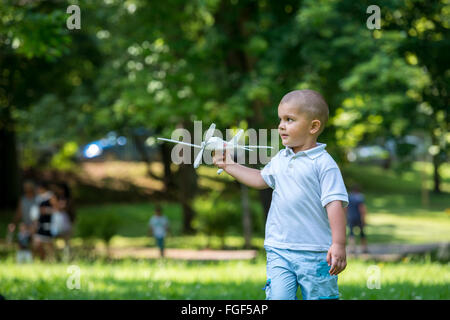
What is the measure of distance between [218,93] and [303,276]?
10159mm

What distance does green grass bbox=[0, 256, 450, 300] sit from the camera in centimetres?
629

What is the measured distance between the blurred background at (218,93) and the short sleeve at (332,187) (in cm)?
237

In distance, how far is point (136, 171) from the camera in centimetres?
3856

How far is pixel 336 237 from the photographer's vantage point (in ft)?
12.0

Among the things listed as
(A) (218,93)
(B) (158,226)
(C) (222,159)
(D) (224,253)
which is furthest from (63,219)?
(C) (222,159)

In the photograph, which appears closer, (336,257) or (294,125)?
(336,257)

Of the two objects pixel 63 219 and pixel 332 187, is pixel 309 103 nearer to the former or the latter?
pixel 332 187

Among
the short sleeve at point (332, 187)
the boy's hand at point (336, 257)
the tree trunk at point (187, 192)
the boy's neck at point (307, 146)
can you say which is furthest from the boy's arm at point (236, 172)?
the tree trunk at point (187, 192)

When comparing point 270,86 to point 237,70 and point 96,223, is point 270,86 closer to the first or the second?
point 237,70

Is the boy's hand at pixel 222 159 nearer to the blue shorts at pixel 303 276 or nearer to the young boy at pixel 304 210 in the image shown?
the young boy at pixel 304 210

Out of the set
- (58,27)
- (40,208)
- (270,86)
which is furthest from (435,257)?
(58,27)

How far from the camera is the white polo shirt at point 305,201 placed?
3795 millimetres
